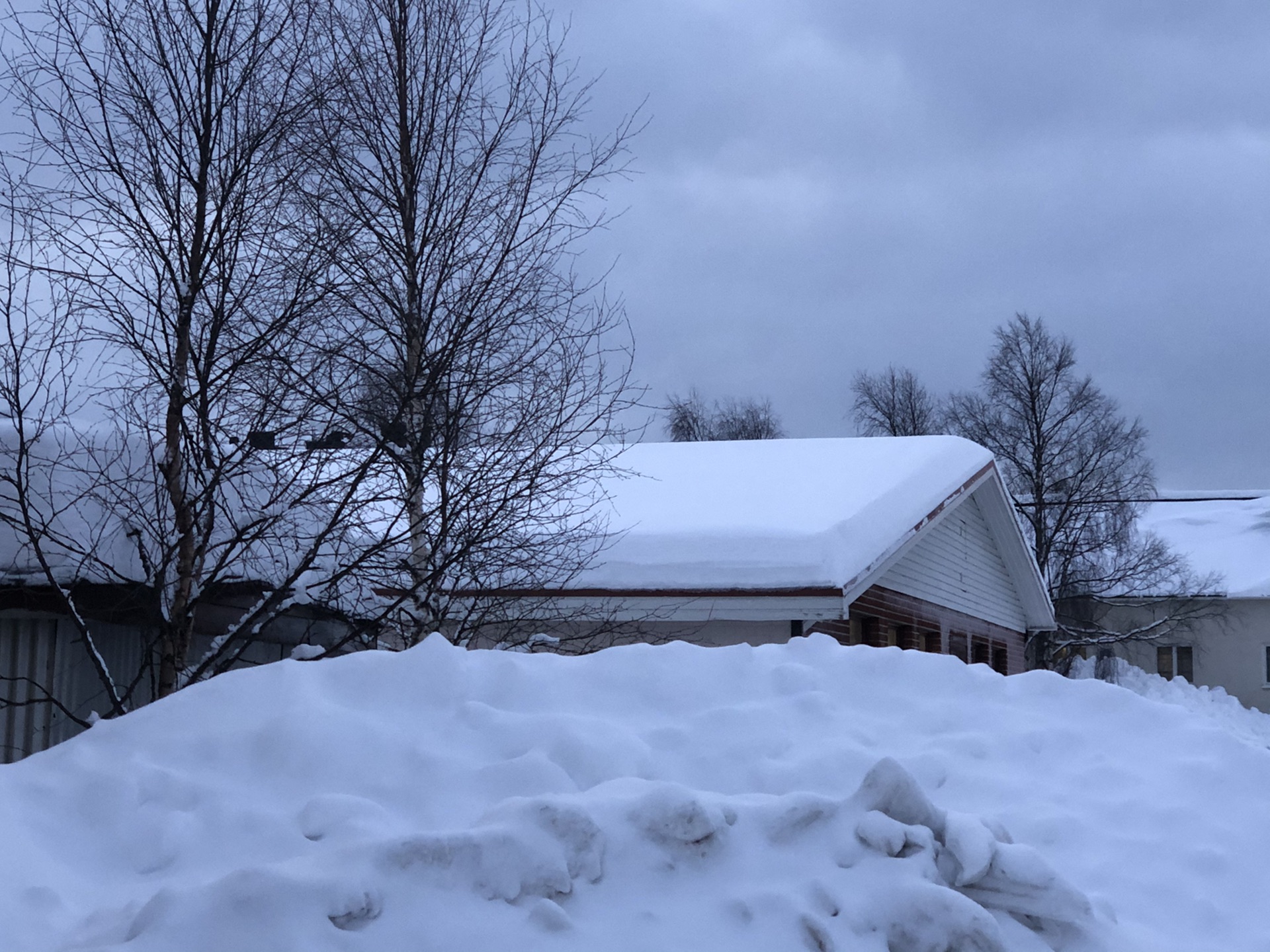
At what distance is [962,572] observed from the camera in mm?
16797

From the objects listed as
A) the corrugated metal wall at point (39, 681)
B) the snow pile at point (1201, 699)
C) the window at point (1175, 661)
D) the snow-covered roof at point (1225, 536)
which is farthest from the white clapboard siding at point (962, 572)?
the snow-covered roof at point (1225, 536)

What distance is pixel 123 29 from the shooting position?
5.91 m

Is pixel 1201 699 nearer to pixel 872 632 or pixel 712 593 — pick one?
pixel 872 632

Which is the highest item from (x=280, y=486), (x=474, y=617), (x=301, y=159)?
(x=301, y=159)

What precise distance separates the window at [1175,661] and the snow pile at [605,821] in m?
31.9

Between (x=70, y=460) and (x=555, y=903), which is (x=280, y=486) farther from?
(x=555, y=903)

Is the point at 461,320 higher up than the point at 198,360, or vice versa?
the point at 461,320

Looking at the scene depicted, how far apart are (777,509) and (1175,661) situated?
27464 mm

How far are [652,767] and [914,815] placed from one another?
3.46ft

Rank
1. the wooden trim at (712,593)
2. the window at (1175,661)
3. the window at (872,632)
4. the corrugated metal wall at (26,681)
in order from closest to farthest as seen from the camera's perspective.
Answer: the corrugated metal wall at (26,681) < the wooden trim at (712,593) < the window at (872,632) < the window at (1175,661)

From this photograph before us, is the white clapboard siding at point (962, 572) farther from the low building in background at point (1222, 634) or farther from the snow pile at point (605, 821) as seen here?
the low building in background at point (1222, 634)

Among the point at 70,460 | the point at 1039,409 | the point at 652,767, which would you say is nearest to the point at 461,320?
the point at 70,460

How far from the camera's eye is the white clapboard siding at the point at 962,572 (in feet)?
47.6

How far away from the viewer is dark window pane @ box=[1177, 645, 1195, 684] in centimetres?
3516
